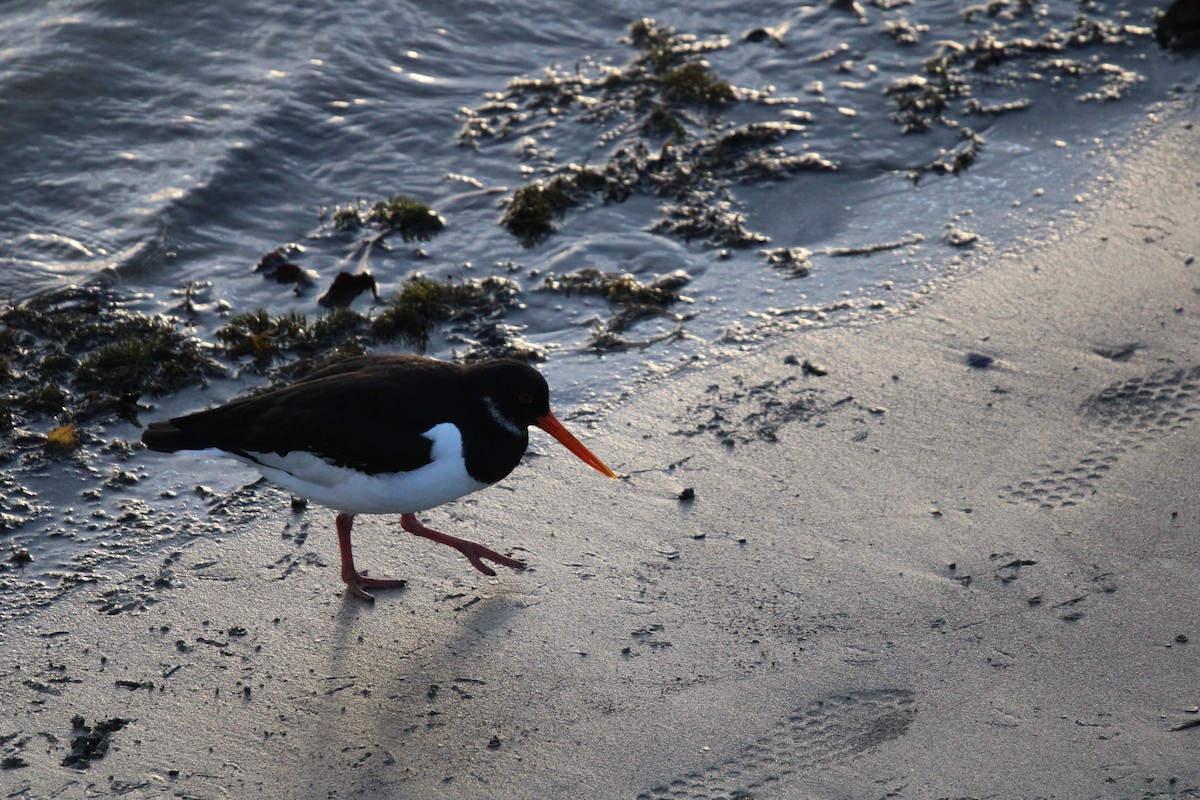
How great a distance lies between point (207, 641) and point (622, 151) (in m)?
4.37

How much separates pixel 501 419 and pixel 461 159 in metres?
3.58

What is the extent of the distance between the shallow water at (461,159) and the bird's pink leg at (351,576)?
0.60m

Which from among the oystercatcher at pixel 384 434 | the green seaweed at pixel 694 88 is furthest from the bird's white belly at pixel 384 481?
the green seaweed at pixel 694 88

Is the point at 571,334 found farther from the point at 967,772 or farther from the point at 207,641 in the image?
the point at 967,772

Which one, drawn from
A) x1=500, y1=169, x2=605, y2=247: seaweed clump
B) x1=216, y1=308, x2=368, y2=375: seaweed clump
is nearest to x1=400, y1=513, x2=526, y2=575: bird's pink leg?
x1=216, y1=308, x2=368, y2=375: seaweed clump

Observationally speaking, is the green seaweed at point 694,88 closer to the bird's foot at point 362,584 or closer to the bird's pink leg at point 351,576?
the bird's pink leg at point 351,576

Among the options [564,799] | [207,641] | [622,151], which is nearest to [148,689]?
[207,641]

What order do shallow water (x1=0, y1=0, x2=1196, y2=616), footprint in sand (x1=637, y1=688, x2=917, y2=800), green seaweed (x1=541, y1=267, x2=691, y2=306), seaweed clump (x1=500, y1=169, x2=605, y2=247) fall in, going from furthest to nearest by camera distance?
1. seaweed clump (x1=500, y1=169, x2=605, y2=247)
2. green seaweed (x1=541, y1=267, x2=691, y2=306)
3. shallow water (x1=0, y1=0, x2=1196, y2=616)
4. footprint in sand (x1=637, y1=688, x2=917, y2=800)

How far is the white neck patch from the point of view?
14.3ft

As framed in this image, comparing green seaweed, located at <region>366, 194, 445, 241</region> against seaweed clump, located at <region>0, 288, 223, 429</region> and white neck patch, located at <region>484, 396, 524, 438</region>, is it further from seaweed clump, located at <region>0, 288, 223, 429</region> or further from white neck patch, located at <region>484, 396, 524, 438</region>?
white neck patch, located at <region>484, 396, 524, 438</region>

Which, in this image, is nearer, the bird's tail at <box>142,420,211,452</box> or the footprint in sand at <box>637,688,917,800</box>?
the footprint in sand at <box>637,688,917,800</box>

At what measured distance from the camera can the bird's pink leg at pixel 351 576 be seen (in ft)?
13.9

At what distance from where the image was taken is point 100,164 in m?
7.48

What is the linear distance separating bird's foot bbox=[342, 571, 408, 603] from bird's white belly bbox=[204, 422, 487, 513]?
243 mm
